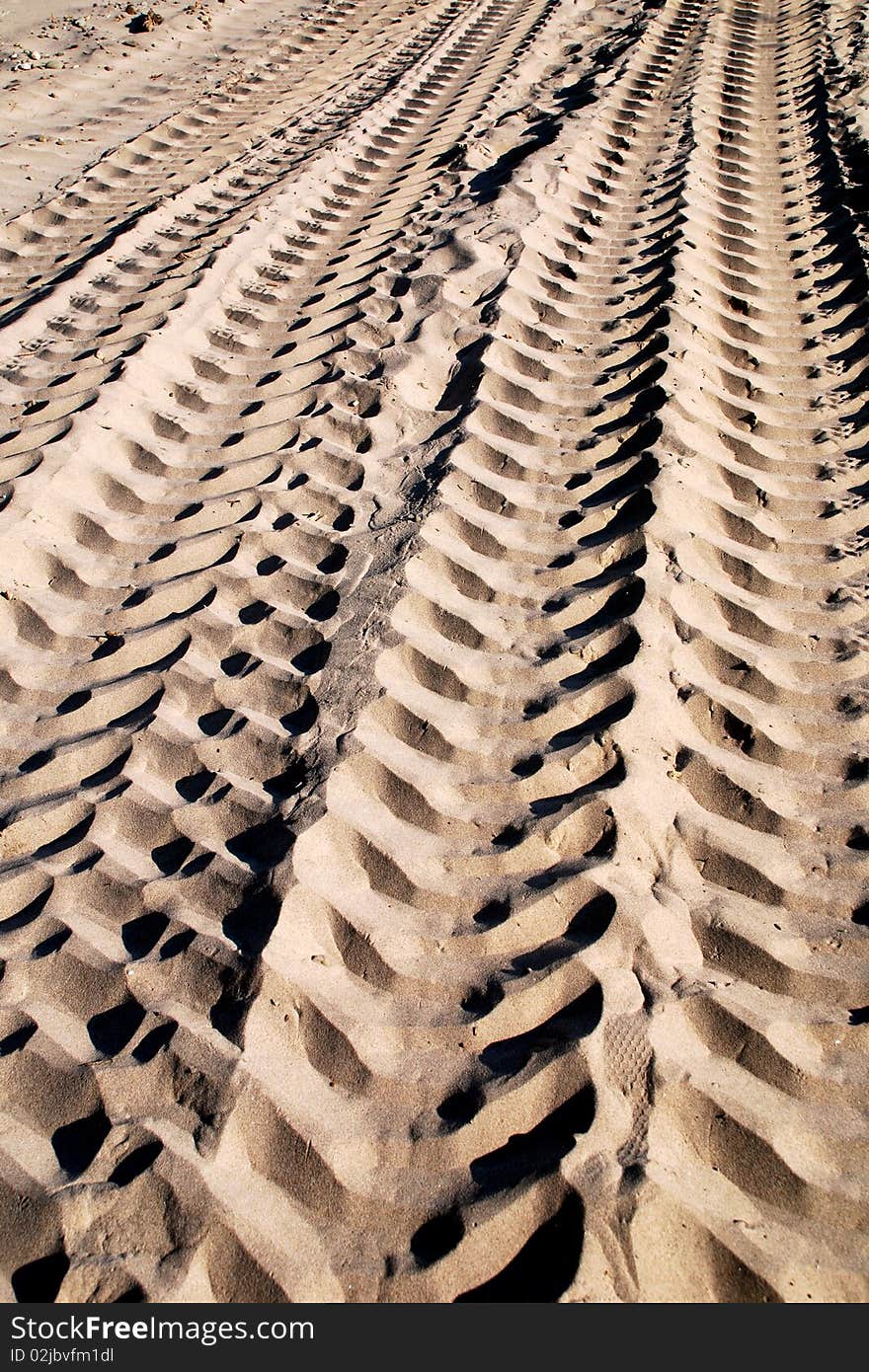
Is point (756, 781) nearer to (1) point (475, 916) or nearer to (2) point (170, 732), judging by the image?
(1) point (475, 916)

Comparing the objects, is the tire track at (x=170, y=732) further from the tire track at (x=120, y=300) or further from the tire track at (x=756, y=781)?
the tire track at (x=756, y=781)

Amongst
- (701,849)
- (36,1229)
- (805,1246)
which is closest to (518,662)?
(701,849)

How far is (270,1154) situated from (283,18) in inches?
350

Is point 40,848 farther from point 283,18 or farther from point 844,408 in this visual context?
point 283,18

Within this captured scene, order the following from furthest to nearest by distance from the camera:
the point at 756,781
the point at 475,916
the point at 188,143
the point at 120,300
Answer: the point at 188,143
the point at 120,300
the point at 756,781
the point at 475,916

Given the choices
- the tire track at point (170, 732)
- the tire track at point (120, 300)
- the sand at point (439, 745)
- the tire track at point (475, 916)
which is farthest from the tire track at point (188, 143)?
the tire track at point (475, 916)

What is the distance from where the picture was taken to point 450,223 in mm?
4445

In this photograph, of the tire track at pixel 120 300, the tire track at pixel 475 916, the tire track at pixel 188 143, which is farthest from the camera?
the tire track at pixel 188 143

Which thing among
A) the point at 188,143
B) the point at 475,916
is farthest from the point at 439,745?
the point at 188,143

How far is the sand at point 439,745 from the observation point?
1.60 metres

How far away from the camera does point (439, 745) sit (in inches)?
90.7

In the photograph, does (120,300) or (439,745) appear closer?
(439,745)

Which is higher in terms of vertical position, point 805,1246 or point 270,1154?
point 270,1154

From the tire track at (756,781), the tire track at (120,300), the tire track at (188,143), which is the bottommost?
the tire track at (756,781)
